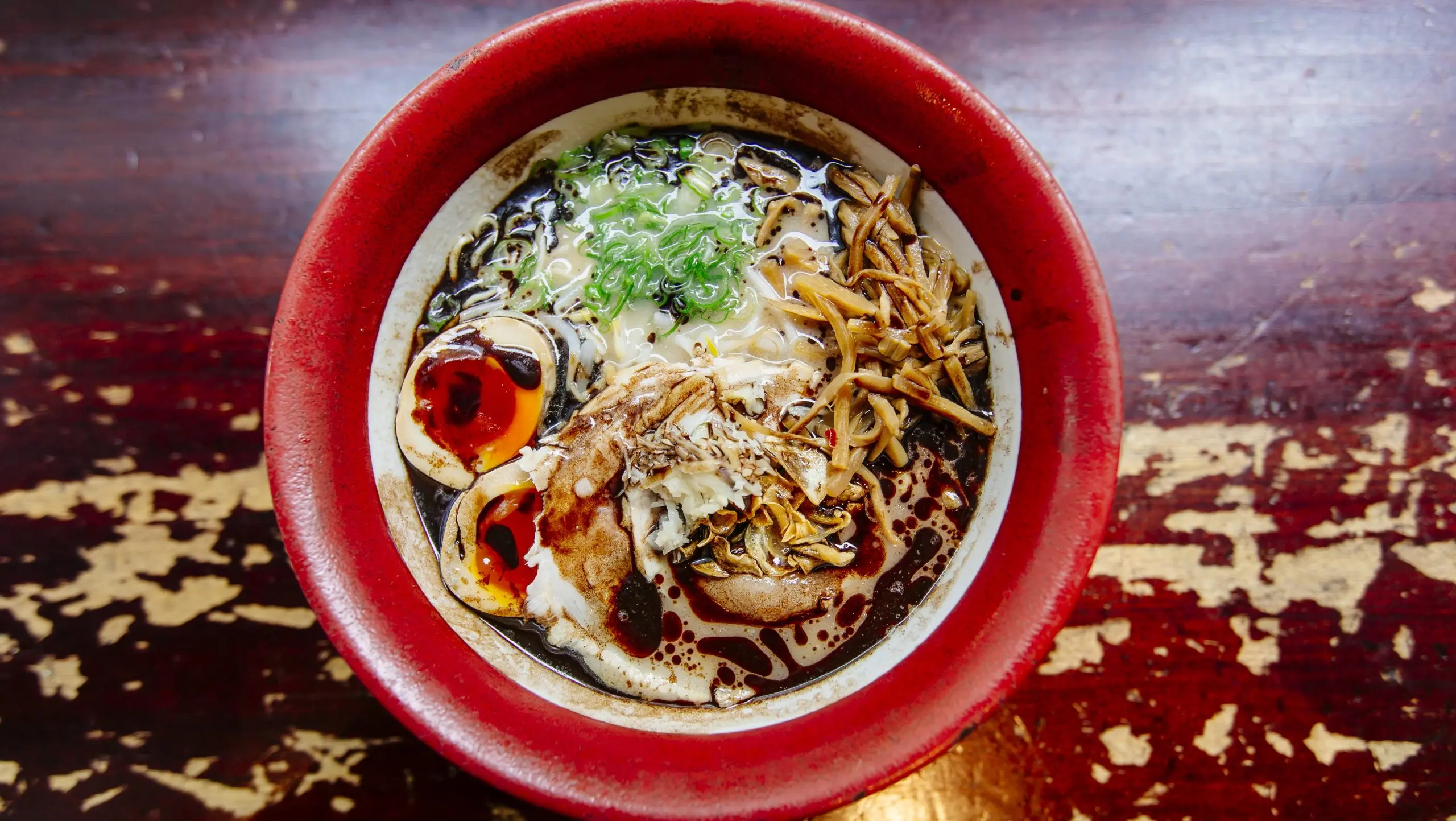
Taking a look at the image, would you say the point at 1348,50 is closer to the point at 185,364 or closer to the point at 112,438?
the point at 185,364

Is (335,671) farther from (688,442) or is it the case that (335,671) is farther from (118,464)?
(688,442)

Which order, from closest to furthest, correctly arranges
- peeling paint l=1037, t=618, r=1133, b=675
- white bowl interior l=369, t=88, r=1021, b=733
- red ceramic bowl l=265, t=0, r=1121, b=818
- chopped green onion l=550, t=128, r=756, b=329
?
red ceramic bowl l=265, t=0, r=1121, b=818
white bowl interior l=369, t=88, r=1021, b=733
chopped green onion l=550, t=128, r=756, b=329
peeling paint l=1037, t=618, r=1133, b=675

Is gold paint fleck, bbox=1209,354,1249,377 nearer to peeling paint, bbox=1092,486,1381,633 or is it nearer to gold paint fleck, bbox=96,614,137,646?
peeling paint, bbox=1092,486,1381,633

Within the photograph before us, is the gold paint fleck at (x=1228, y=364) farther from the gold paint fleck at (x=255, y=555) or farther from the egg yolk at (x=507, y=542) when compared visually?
the gold paint fleck at (x=255, y=555)

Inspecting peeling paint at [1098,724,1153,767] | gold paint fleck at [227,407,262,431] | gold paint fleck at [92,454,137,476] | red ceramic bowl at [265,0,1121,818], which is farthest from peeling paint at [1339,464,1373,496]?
gold paint fleck at [92,454,137,476]

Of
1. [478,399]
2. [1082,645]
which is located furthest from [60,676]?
[1082,645]

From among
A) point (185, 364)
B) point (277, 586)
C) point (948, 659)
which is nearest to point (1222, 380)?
point (948, 659)

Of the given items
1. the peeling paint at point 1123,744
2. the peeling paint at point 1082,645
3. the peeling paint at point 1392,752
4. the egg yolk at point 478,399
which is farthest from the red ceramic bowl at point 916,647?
the peeling paint at point 1392,752
